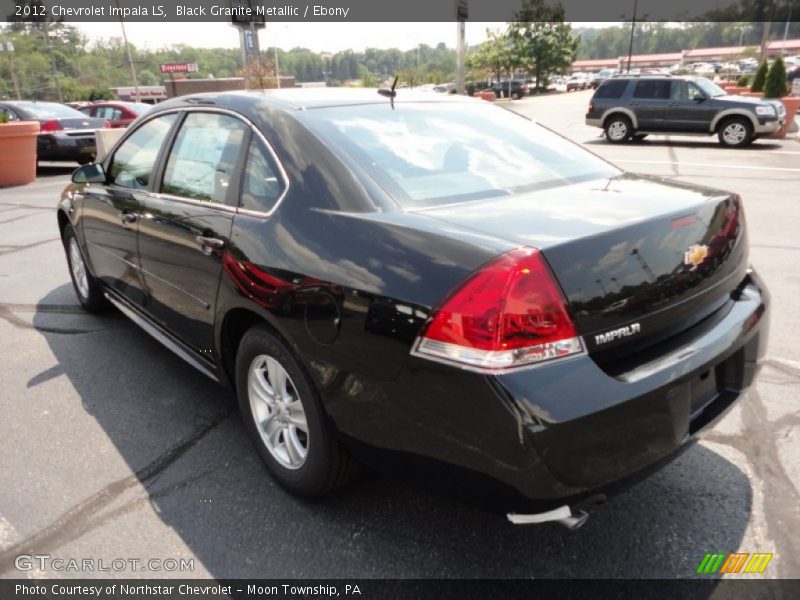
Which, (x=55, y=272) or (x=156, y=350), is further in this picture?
(x=55, y=272)

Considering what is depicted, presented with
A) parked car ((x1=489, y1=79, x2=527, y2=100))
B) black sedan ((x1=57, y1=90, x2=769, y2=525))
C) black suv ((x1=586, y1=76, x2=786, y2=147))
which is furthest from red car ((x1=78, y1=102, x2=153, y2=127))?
parked car ((x1=489, y1=79, x2=527, y2=100))

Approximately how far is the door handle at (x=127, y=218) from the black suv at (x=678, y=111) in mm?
15613

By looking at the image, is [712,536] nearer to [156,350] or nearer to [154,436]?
[154,436]

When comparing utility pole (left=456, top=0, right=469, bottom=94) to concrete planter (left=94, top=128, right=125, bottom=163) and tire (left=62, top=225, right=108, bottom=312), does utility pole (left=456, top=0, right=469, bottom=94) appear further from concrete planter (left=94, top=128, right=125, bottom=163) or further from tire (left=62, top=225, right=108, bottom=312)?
tire (left=62, top=225, right=108, bottom=312)

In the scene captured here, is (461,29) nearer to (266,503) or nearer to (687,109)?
(687,109)

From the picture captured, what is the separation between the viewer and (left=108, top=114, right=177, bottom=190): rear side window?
3.57 metres

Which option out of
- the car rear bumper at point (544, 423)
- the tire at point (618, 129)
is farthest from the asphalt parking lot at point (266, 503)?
the tire at point (618, 129)

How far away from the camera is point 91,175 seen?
4.08 meters

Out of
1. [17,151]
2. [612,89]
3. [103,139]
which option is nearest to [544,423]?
[17,151]

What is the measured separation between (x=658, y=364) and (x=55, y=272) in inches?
245

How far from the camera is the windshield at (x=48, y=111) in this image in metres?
14.8

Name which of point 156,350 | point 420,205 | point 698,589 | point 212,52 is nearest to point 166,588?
point 420,205

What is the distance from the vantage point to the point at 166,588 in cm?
225

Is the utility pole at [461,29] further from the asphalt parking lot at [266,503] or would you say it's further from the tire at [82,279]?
the asphalt parking lot at [266,503]
